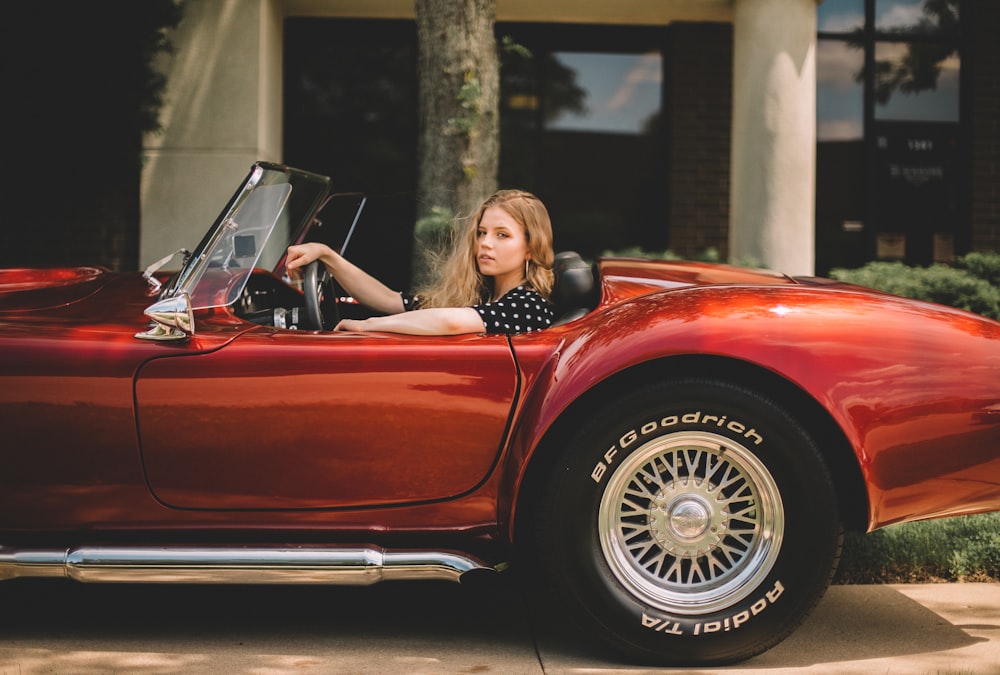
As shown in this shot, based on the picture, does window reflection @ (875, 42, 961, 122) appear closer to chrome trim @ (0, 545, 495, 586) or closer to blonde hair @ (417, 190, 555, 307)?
blonde hair @ (417, 190, 555, 307)

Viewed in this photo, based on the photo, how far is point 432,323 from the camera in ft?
9.34

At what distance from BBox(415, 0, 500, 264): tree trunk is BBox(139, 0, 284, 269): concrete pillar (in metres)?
3.05

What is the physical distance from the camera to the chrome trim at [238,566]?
8.87ft

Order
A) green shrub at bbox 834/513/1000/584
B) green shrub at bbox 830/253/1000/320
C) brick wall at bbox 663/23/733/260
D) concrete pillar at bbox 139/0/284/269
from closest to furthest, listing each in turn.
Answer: green shrub at bbox 834/513/1000/584
green shrub at bbox 830/253/1000/320
concrete pillar at bbox 139/0/284/269
brick wall at bbox 663/23/733/260

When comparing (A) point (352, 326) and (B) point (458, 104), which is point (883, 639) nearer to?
(A) point (352, 326)

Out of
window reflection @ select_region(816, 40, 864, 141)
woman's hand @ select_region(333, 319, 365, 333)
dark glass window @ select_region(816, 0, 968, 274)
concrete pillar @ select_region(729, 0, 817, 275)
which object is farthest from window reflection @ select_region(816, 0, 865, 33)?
woman's hand @ select_region(333, 319, 365, 333)

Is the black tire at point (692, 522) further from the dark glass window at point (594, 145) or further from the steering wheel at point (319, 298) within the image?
the dark glass window at point (594, 145)

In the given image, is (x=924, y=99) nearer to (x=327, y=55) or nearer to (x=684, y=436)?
(x=327, y=55)

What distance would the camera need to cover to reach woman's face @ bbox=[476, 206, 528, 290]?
3250mm

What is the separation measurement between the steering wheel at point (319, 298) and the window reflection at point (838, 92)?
7.06 metres

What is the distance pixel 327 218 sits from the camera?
3533 millimetres

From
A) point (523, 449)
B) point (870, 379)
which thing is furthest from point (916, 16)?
point (523, 449)

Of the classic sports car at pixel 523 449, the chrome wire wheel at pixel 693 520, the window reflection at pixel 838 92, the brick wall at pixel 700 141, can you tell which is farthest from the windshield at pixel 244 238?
the window reflection at pixel 838 92

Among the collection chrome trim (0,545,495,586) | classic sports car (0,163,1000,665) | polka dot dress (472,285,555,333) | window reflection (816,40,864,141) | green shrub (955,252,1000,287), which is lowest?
chrome trim (0,545,495,586)
